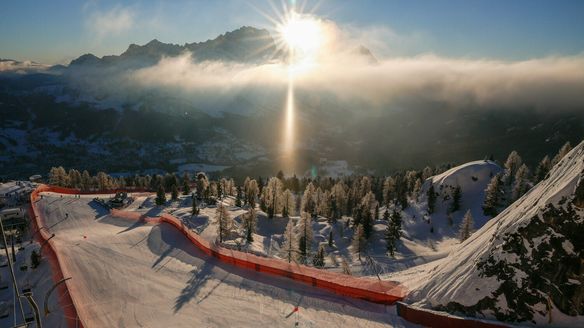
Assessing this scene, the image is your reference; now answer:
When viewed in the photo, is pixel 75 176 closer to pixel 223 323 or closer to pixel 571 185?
pixel 223 323

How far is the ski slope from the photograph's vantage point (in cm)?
2423

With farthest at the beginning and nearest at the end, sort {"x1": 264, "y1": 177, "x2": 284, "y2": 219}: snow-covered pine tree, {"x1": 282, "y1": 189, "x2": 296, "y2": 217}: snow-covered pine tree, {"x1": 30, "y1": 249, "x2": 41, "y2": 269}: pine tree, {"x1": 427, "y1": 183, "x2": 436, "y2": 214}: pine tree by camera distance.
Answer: {"x1": 427, "y1": 183, "x2": 436, "y2": 214}: pine tree, {"x1": 282, "y1": 189, "x2": 296, "y2": 217}: snow-covered pine tree, {"x1": 264, "y1": 177, "x2": 284, "y2": 219}: snow-covered pine tree, {"x1": 30, "y1": 249, "x2": 41, "y2": 269}: pine tree

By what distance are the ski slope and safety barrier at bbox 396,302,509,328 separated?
0.77 metres

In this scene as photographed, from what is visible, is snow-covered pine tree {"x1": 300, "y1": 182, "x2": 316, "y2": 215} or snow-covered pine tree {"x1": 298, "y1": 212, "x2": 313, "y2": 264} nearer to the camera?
snow-covered pine tree {"x1": 298, "y1": 212, "x2": 313, "y2": 264}

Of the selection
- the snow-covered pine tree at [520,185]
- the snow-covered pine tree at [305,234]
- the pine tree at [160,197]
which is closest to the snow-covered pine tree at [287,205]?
the snow-covered pine tree at [305,234]

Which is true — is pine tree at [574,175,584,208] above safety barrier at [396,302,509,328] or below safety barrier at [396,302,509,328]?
above

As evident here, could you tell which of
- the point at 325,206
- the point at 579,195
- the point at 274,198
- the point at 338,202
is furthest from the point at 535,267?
the point at 338,202

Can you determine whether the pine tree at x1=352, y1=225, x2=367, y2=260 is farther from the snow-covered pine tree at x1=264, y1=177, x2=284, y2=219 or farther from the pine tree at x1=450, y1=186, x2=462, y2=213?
the pine tree at x1=450, y1=186, x2=462, y2=213

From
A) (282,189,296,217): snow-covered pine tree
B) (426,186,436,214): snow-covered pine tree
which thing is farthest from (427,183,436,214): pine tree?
(282,189,296,217): snow-covered pine tree

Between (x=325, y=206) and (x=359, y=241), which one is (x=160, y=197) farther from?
(x=325, y=206)

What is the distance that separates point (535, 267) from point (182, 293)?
2657 centimetres

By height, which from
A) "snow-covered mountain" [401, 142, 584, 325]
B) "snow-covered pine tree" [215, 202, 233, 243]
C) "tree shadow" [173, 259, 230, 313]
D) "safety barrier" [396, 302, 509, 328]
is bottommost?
"snow-covered pine tree" [215, 202, 233, 243]

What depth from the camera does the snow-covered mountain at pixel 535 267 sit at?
16578mm

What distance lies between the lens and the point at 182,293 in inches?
1171
